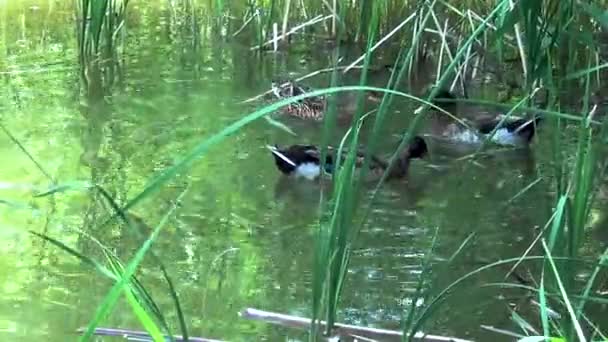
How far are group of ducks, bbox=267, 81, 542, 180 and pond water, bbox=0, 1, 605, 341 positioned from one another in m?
0.06

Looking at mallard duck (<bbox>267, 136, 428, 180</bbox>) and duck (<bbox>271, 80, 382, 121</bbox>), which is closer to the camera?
mallard duck (<bbox>267, 136, 428, 180</bbox>)

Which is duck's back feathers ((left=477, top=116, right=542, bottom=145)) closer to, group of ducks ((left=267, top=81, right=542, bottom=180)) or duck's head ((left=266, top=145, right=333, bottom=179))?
group of ducks ((left=267, top=81, right=542, bottom=180))

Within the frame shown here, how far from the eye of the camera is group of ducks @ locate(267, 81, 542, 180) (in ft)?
12.5

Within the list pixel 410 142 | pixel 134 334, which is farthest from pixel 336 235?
pixel 410 142

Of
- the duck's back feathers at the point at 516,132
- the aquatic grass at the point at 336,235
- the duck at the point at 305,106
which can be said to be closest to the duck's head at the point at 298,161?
the duck's back feathers at the point at 516,132

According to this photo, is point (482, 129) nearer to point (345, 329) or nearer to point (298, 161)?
point (298, 161)

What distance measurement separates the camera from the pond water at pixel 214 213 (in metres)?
2.62

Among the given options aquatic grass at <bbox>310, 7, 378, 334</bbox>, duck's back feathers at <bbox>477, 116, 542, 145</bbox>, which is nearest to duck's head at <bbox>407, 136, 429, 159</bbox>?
duck's back feathers at <bbox>477, 116, 542, 145</bbox>

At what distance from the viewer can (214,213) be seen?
3387mm

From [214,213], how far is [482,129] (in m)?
1.38

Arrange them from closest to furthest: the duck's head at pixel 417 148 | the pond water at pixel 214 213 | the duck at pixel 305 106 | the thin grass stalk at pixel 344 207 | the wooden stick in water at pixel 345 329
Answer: the thin grass stalk at pixel 344 207 → the wooden stick in water at pixel 345 329 → the pond water at pixel 214 213 → the duck's head at pixel 417 148 → the duck at pixel 305 106

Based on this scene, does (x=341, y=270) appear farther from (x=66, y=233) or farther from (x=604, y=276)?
(x=66, y=233)

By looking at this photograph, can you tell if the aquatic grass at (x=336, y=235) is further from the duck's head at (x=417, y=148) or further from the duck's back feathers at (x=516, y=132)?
the duck's back feathers at (x=516, y=132)

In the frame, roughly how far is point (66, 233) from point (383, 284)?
0.90 m
